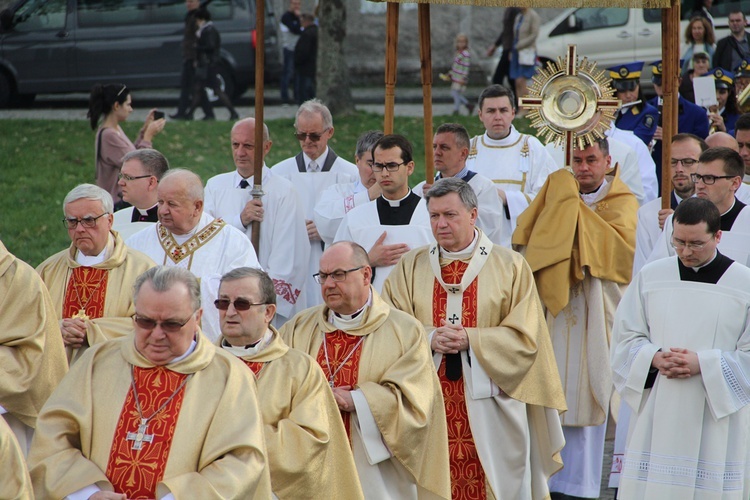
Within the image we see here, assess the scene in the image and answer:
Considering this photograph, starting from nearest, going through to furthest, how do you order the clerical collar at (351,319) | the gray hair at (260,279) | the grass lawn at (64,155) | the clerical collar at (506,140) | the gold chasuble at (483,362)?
the gray hair at (260,279), the clerical collar at (351,319), the gold chasuble at (483,362), the clerical collar at (506,140), the grass lawn at (64,155)

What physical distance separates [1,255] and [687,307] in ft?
10.8

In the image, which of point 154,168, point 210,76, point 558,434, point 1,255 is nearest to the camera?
point 1,255

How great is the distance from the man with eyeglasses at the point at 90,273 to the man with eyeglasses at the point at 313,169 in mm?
2194

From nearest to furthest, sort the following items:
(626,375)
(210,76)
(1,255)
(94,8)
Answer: (1,255) < (626,375) < (210,76) < (94,8)

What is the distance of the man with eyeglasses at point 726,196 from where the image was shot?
23.4ft

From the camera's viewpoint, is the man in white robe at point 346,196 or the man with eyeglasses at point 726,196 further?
the man in white robe at point 346,196

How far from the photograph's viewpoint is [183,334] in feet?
16.3

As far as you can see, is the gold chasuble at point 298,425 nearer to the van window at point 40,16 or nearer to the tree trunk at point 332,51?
the tree trunk at point 332,51

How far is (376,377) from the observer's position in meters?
6.21

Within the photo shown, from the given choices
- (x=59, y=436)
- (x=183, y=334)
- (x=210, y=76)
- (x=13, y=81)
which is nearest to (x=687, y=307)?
(x=183, y=334)

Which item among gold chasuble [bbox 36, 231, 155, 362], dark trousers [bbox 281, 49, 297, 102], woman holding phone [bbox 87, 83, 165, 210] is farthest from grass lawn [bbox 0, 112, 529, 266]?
gold chasuble [bbox 36, 231, 155, 362]

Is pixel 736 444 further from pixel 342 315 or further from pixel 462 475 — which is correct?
pixel 342 315

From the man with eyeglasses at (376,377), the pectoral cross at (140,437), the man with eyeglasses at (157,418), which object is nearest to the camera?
the man with eyeglasses at (157,418)

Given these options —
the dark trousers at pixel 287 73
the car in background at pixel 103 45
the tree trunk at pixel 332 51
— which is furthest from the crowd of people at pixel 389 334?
the dark trousers at pixel 287 73
